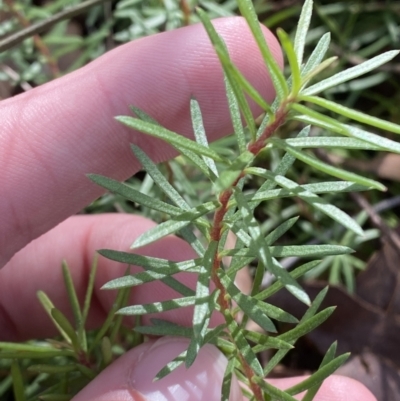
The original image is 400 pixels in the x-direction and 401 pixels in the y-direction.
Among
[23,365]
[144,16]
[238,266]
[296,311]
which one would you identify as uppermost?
[144,16]

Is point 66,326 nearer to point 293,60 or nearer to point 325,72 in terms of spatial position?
point 293,60

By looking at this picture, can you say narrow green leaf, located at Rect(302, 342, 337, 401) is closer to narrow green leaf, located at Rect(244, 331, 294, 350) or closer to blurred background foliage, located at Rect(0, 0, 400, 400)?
narrow green leaf, located at Rect(244, 331, 294, 350)

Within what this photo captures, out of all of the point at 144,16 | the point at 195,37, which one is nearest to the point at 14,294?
the point at 195,37

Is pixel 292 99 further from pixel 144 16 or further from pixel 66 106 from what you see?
pixel 144 16

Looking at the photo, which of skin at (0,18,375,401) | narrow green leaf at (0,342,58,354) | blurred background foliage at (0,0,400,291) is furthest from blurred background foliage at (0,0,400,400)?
narrow green leaf at (0,342,58,354)

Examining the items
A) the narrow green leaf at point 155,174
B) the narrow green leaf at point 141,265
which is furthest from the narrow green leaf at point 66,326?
the narrow green leaf at point 155,174
